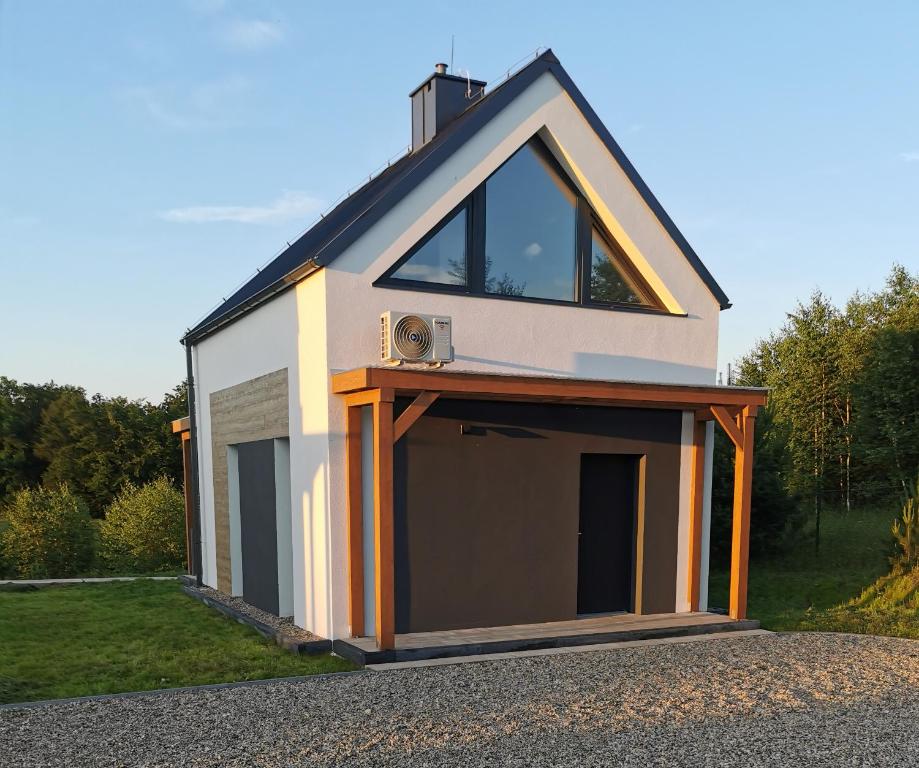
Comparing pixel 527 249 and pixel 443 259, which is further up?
pixel 527 249

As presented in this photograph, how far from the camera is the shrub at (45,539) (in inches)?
568

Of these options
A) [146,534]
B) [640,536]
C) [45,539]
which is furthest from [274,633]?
[45,539]

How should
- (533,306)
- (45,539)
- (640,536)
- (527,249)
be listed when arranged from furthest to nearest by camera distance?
(45,539) → (640,536) → (527,249) → (533,306)

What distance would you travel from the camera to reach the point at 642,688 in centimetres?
568

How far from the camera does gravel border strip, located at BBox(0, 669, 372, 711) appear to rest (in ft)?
17.1

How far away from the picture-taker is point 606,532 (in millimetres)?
8547

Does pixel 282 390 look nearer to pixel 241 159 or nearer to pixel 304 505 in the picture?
pixel 304 505

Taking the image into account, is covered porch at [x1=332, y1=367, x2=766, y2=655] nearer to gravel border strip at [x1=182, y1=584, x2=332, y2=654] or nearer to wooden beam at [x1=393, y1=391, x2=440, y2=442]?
wooden beam at [x1=393, y1=391, x2=440, y2=442]

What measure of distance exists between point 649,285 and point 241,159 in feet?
19.8

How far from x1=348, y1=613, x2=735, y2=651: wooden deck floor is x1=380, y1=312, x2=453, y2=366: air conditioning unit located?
8.68ft

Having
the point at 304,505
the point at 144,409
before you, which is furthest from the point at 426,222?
the point at 144,409

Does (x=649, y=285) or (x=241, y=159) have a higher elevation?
(x=241, y=159)

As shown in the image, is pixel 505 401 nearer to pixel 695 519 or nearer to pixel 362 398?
pixel 362 398

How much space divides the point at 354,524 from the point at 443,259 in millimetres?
2917
